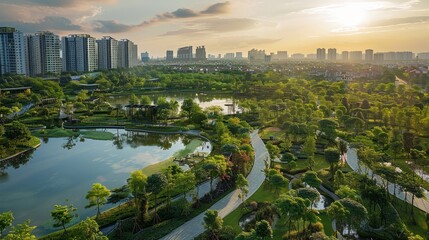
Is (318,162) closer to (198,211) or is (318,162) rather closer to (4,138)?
(198,211)

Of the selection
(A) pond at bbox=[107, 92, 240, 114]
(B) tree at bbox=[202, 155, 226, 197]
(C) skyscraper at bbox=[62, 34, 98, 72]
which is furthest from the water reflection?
(C) skyscraper at bbox=[62, 34, 98, 72]

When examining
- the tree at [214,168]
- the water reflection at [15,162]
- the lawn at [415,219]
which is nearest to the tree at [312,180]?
the lawn at [415,219]

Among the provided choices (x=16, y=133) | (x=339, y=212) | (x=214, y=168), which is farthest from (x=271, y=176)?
(x=16, y=133)

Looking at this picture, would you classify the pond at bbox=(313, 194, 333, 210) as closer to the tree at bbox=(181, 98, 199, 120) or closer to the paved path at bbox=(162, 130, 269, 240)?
the paved path at bbox=(162, 130, 269, 240)

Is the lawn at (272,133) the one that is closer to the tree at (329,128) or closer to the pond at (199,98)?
the tree at (329,128)

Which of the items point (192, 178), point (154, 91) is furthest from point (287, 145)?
point (154, 91)
